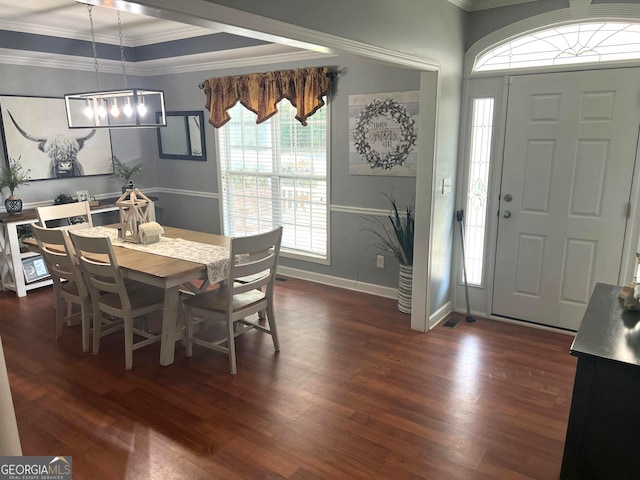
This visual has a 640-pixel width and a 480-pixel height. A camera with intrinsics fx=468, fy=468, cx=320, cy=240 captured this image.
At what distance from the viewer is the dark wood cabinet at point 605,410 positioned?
1.70m

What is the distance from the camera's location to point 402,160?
4.13 meters

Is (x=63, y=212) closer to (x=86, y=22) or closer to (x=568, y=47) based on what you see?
(x=86, y=22)

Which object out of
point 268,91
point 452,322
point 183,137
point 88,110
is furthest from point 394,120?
point 183,137

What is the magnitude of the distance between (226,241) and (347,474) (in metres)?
2.05

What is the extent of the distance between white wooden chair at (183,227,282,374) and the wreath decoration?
4.94 feet

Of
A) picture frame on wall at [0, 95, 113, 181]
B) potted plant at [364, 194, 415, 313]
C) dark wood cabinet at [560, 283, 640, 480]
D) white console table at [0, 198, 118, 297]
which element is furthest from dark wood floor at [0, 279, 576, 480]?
picture frame on wall at [0, 95, 113, 181]

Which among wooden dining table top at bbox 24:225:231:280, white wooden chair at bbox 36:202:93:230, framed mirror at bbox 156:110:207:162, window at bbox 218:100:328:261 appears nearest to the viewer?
wooden dining table top at bbox 24:225:231:280

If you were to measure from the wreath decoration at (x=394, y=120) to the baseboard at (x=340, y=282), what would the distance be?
116 cm

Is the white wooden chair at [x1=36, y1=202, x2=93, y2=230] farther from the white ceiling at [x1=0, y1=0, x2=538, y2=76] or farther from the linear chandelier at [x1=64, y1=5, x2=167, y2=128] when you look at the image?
the white ceiling at [x1=0, y1=0, x2=538, y2=76]

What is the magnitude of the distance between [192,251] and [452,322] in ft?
7.17

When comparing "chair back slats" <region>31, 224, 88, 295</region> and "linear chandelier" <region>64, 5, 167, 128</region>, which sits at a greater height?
"linear chandelier" <region>64, 5, 167, 128</region>

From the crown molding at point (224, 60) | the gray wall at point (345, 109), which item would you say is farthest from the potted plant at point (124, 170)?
the crown molding at point (224, 60)

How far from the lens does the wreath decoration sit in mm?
4039
